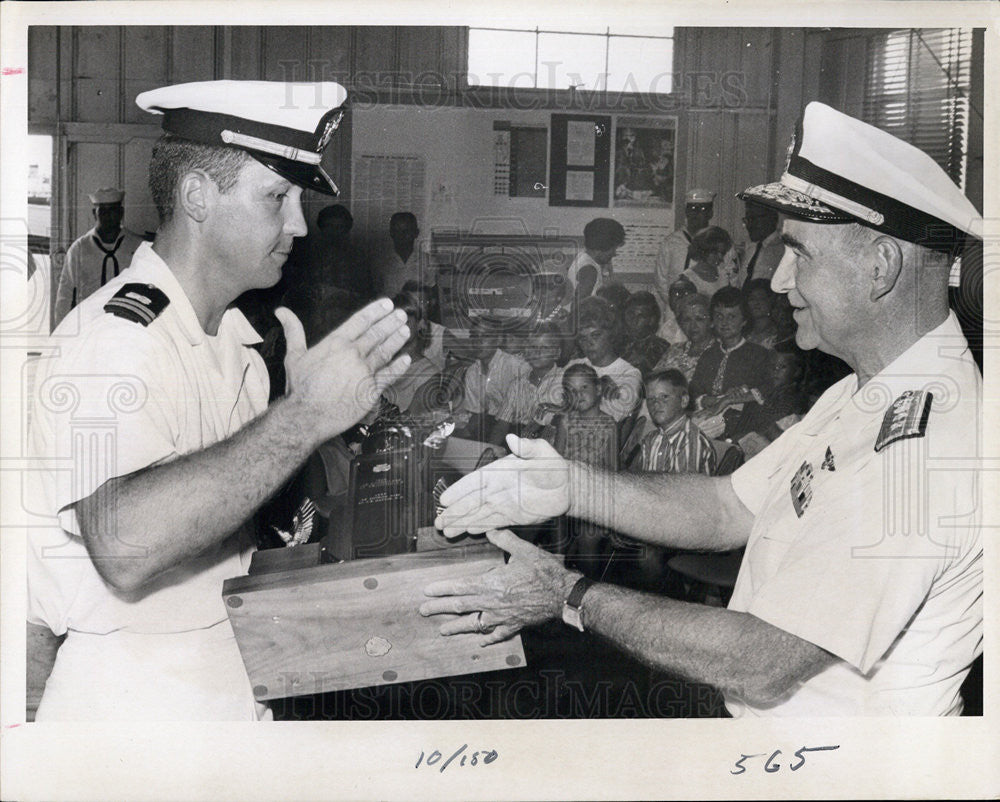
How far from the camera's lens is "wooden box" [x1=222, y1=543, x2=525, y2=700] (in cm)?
Result: 257

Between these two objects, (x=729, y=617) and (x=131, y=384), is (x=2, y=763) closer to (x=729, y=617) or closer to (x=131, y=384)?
(x=131, y=384)

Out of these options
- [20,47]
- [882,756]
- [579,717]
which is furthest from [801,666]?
[20,47]

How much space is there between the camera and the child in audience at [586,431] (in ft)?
8.63

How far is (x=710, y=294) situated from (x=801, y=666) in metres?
0.94

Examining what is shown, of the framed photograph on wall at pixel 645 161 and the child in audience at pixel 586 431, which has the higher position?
the framed photograph on wall at pixel 645 161

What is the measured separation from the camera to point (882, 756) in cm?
267

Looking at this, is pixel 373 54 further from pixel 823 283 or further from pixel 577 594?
pixel 577 594

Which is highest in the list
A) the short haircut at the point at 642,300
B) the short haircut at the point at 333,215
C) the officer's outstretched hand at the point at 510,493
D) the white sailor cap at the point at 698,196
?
the white sailor cap at the point at 698,196

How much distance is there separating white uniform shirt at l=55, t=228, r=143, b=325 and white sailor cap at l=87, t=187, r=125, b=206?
0.07 m

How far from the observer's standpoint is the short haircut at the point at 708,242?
262cm

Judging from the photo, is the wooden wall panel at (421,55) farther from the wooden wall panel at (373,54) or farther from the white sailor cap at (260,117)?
the white sailor cap at (260,117)

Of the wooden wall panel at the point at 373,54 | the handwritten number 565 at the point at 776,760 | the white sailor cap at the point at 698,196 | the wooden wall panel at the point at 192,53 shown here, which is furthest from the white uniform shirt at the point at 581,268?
the handwritten number 565 at the point at 776,760

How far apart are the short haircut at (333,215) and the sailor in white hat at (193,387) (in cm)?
4

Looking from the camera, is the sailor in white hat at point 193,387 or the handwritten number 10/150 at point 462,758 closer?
the sailor in white hat at point 193,387
